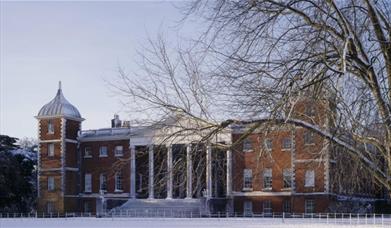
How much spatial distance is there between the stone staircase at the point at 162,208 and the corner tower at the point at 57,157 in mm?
7312

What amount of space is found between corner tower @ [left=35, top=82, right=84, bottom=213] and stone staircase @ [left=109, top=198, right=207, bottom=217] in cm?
731

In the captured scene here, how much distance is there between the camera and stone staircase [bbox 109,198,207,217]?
2207 inches

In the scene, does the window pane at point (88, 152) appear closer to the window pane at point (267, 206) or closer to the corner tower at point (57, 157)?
the corner tower at point (57, 157)

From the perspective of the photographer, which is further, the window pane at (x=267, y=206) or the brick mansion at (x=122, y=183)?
the window pane at (x=267, y=206)

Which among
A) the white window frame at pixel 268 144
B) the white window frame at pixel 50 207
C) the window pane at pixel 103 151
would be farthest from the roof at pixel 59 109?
the white window frame at pixel 268 144

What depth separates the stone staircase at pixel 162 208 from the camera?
5606 cm

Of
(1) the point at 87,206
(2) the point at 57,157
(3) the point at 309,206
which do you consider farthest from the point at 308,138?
(1) the point at 87,206

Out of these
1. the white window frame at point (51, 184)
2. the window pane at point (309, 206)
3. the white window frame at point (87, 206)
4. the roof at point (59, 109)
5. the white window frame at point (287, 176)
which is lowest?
the white window frame at point (87, 206)

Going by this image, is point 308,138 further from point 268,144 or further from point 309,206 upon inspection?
point 309,206

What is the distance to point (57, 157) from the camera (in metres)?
65.1

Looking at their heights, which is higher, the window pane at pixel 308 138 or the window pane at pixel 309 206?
the window pane at pixel 308 138

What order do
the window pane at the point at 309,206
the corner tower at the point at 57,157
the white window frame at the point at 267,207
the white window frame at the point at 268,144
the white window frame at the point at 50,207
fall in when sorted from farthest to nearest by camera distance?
the corner tower at the point at 57,157, the white window frame at the point at 50,207, the white window frame at the point at 267,207, the window pane at the point at 309,206, the white window frame at the point at 268,144

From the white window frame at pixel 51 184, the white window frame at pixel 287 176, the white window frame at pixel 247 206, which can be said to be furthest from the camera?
the white window frame at pixel 51 184

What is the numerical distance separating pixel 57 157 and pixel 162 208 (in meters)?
13.2
